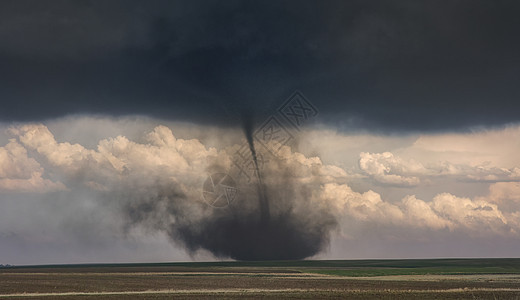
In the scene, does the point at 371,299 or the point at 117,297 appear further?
the point at 117,297

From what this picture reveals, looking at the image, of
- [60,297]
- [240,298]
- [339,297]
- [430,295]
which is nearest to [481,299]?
[430,295]

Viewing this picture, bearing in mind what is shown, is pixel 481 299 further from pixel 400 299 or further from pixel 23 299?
pixel 23 299

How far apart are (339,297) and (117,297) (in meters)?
26.7

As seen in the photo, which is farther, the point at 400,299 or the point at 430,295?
the point at 430,295

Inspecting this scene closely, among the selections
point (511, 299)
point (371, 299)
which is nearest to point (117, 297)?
point (371, 299)

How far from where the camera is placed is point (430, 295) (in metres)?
66.8

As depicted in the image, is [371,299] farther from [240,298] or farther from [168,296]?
[168,296]

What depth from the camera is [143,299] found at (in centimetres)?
6178

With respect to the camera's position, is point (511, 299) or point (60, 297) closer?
point (511, 299)

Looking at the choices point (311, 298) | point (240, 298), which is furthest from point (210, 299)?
point (311, 298)

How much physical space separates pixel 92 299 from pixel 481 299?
43.9m

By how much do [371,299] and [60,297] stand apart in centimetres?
3740

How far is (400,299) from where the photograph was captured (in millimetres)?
60344

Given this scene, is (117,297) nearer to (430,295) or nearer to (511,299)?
(430,295)
